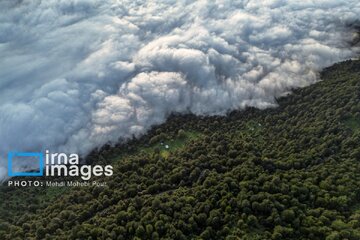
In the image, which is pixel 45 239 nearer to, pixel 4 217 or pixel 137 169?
pixel 4 217

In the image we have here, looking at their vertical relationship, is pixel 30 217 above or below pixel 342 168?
below

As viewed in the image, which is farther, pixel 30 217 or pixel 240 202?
pixel 30 217

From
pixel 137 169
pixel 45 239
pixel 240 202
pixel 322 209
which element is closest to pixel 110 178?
pixel 137 169

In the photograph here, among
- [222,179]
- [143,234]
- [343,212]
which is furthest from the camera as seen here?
[222,179]

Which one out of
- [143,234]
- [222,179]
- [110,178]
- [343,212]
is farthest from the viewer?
[110,178]

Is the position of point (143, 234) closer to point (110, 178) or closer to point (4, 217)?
point (110, 178)

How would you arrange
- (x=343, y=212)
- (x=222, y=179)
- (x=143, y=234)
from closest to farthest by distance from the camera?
(x=143, y=234)
(x=343, y=212)
(x=222, y=179)

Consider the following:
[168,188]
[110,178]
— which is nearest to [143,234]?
[168,188]

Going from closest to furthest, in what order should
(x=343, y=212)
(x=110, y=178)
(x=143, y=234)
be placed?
(x=143, y=234), (x=343, y=212), (x=110, y=178)

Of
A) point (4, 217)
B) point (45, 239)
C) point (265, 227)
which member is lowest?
point (4, 217)
